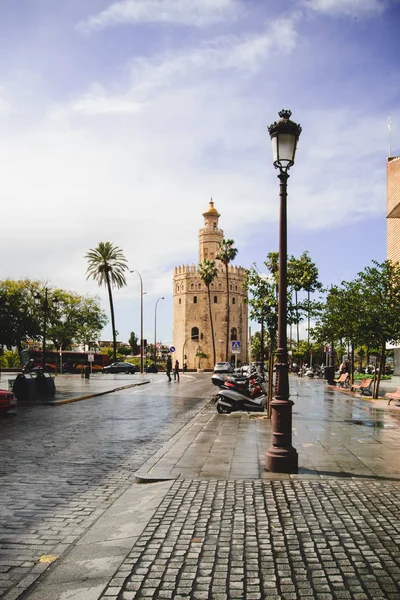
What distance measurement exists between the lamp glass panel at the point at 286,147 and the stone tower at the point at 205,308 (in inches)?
3334

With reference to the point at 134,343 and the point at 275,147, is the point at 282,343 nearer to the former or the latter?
the point at 275,147

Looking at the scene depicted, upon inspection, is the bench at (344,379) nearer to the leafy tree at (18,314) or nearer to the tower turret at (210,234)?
the leafy tree at (18,314)

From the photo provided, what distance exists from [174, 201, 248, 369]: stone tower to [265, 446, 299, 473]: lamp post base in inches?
3365

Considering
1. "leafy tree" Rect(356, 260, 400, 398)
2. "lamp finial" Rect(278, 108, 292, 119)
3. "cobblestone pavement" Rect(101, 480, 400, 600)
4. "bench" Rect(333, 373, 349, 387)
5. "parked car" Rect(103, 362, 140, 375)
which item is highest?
"lamp finial" Rect(278, 108, 292, 119)

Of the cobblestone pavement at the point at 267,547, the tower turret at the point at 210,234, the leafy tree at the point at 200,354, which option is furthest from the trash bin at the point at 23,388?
the tower turret at the point at 210,234

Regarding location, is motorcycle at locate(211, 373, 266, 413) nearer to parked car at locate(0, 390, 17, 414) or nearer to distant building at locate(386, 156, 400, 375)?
parked car at locate(0, 390, 17, 414)

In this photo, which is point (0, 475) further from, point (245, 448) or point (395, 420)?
point (395, 420)

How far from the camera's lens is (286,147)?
8.30 meters

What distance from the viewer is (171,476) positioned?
23.4ft

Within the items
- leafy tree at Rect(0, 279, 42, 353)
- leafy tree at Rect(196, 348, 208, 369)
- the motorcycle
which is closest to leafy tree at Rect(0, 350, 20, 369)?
leafy tree at Rect(0, 279, 42, 353)

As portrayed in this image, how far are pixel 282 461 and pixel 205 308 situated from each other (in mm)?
88624

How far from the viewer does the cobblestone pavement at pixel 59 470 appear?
4.74 m

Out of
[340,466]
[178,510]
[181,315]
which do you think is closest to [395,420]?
[340,466]

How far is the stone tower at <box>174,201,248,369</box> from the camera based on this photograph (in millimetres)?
95375
